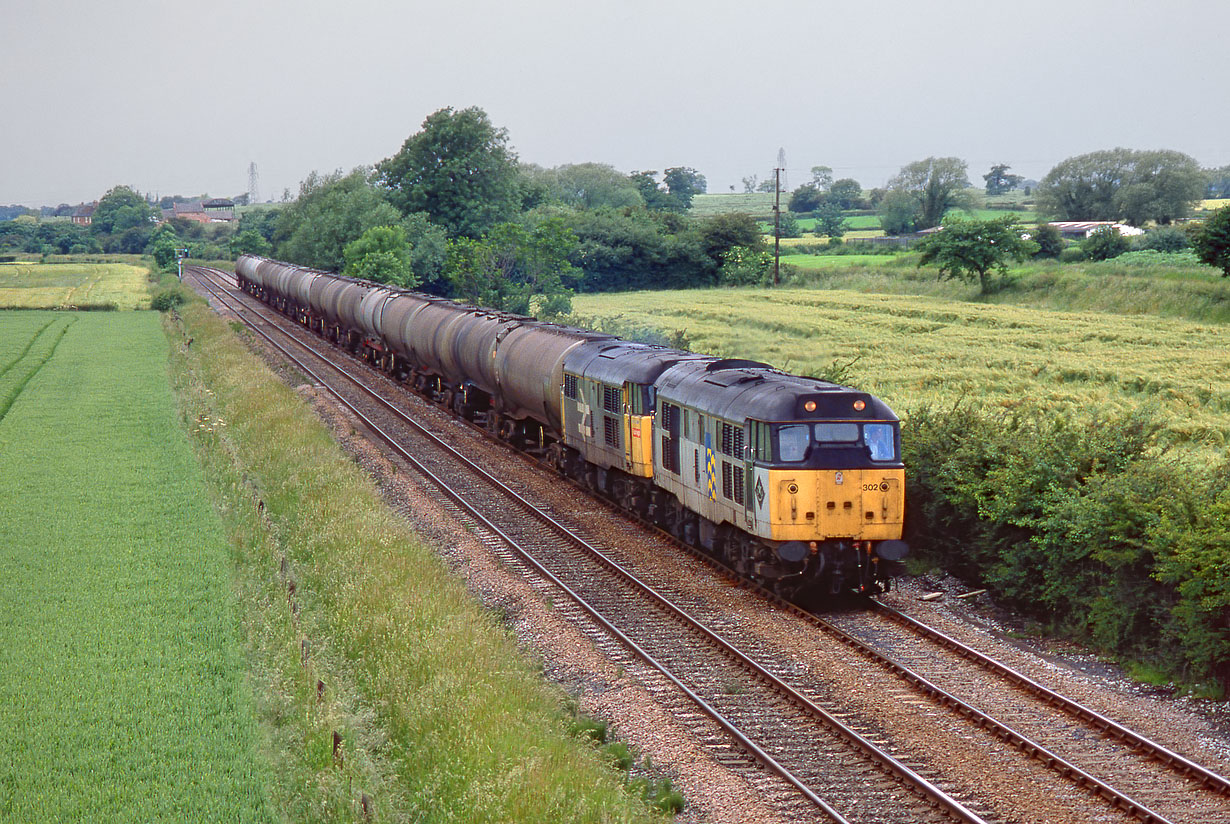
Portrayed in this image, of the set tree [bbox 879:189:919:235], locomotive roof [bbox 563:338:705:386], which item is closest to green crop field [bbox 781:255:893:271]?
tree [bbox 879:189:919:235]

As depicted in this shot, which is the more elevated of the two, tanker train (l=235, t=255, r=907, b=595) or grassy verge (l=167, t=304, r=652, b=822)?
tanker train (l=235, t=255, r=907, b=595)

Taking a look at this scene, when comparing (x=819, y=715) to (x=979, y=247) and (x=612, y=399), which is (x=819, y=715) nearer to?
(x=612, y=399)

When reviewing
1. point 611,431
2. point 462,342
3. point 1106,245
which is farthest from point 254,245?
point 611,431

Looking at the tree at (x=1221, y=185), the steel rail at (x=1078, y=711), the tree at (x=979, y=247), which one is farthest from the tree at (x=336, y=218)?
the tree at (x=1221, y=185)

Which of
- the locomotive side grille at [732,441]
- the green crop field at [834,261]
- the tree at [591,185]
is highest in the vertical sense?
the tree at [591,185]

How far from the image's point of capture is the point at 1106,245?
232 ft

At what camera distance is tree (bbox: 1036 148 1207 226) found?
10012cm

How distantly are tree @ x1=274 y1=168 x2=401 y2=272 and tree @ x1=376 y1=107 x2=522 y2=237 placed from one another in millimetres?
3287

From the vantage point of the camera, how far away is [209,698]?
1340 centimetres

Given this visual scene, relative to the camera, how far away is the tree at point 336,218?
8512 centimetres

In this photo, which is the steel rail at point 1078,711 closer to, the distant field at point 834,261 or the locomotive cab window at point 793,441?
the locomotive cab window at point 793,441

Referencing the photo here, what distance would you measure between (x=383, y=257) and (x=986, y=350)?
40.3 meters

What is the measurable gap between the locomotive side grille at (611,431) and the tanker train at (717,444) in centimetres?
4

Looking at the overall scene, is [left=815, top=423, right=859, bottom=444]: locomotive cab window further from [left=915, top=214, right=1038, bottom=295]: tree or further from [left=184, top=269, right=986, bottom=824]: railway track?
[left=915, top=214, right=1038, bottom=295]: tree
